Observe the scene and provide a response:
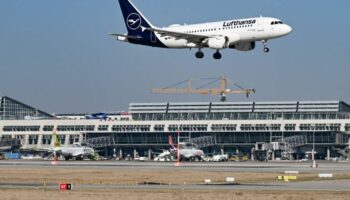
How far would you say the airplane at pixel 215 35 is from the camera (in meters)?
120

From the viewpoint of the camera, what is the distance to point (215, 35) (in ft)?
403

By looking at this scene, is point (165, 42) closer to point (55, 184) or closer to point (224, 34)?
point (224, 34)

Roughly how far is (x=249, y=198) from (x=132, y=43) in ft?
188

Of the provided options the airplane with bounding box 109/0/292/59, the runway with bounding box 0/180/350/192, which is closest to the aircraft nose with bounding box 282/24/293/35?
the airplane with bounding box 109/0/292/59

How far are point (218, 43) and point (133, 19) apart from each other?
19200 millimetres

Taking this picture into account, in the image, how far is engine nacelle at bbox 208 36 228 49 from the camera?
120m

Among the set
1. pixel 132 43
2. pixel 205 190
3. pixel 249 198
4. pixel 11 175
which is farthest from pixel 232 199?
pixel 132 43

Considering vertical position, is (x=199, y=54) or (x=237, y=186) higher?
(x=199, y=54)

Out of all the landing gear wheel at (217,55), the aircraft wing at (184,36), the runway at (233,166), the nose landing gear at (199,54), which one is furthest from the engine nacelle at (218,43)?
the runway at (233,166)

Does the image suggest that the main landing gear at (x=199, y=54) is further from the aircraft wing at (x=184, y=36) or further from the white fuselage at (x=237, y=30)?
the aircraft wing at (x=184, y=36)

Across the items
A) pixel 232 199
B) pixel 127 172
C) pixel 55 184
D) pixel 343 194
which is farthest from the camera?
pixel 127 172

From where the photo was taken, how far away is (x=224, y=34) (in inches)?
4783

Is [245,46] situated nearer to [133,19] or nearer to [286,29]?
[286,29]

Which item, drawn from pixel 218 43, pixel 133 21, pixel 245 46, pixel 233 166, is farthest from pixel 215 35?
pixel 233 166
